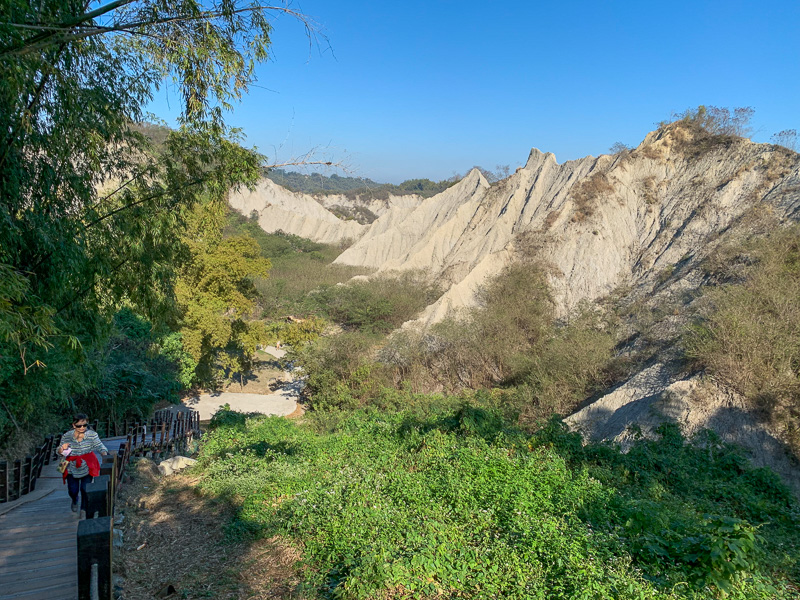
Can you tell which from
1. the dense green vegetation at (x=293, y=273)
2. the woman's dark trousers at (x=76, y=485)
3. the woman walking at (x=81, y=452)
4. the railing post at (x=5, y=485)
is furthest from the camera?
the dense green vegetation at (x=293, y=273)

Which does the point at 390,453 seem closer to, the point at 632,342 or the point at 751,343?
the point at 751,343

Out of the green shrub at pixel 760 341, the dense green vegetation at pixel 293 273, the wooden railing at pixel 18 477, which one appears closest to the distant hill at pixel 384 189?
the dense green vegetation at pixel 293 273

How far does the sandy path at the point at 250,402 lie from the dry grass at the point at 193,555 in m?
11.0

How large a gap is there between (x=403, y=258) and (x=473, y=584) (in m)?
33.9

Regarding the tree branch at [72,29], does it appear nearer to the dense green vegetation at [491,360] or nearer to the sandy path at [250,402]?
the dense green vegetation at [491,360]

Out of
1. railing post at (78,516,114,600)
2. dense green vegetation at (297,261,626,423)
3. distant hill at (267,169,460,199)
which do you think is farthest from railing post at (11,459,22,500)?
distant hill at (267,169,460,199)

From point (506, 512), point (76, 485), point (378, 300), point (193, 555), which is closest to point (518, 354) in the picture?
point (506, 512)

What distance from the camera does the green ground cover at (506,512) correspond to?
13.8 feet

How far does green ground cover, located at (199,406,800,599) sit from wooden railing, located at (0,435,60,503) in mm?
2443

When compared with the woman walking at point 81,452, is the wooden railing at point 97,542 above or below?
below

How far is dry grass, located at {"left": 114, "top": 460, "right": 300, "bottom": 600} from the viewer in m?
4.84

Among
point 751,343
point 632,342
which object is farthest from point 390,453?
point 632,342

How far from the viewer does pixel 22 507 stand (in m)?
5.81

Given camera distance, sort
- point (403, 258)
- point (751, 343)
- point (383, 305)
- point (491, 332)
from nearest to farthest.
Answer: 1. point (751, 343)
2. point (491, 332)
3. point (383, 305)
4. point (403, 258)
